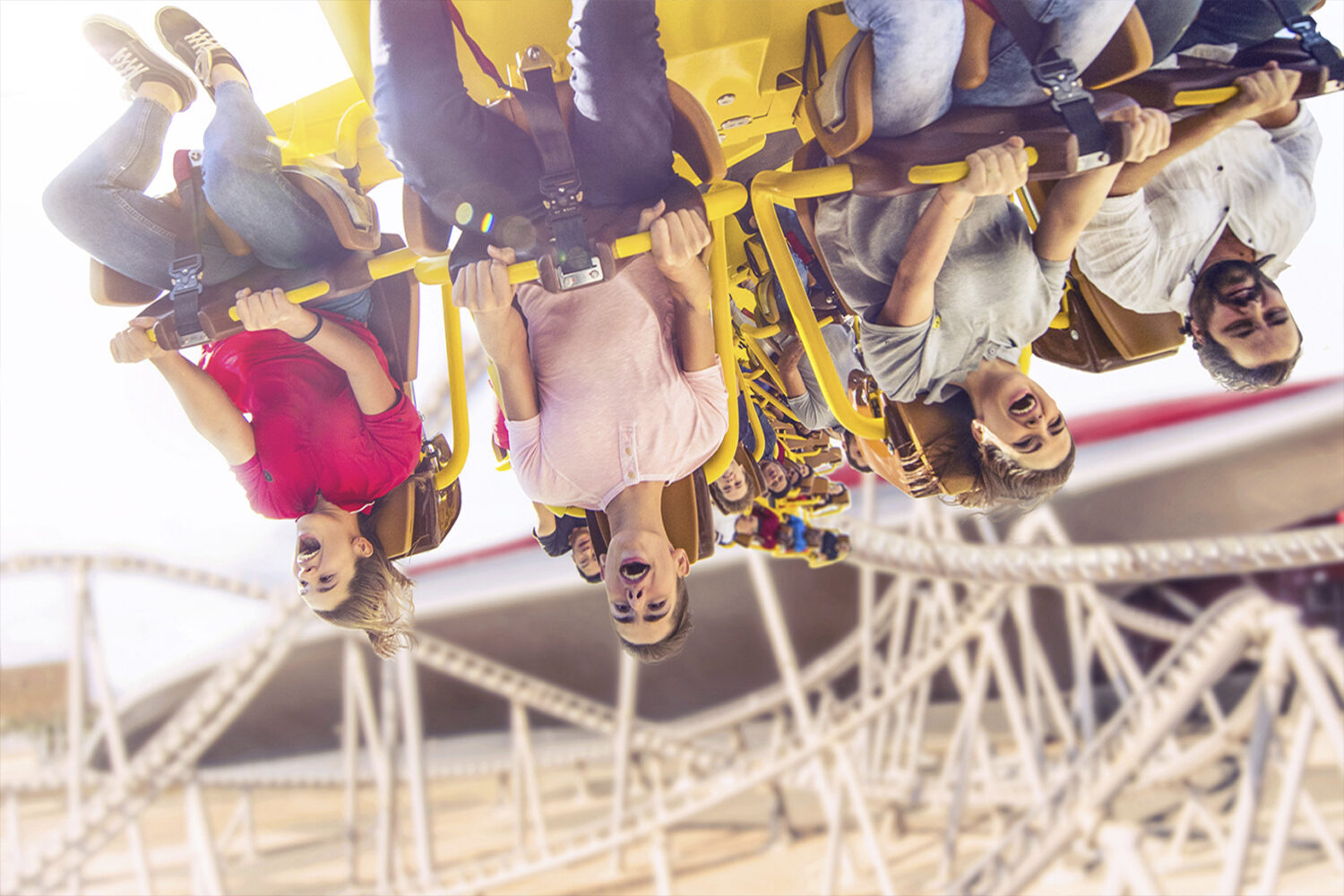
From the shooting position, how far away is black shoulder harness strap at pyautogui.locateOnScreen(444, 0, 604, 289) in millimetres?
1239

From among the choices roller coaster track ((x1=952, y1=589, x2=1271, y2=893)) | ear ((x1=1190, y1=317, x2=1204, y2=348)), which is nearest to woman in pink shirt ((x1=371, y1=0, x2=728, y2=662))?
ear ((x1=1190, y1=317, x2=1204, y2=348))

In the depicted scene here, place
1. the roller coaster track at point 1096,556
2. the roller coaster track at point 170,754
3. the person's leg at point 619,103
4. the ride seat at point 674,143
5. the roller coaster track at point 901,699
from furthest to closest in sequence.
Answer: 1. the roller coaster track at point 170,754
2. the roller coaster track at point 901,699
3. the roller coaster track at point 1096,556
4. the ride seat at point 674,143
5. the person's leg at point 619,103

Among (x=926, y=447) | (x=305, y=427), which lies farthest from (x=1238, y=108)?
(x=305, y=427)

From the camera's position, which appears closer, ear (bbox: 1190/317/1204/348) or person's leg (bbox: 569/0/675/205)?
person's leg (bbox: 569/0/675/205)

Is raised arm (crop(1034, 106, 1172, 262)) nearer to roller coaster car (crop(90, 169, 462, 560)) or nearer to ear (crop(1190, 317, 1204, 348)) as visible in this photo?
ear (crop(1190, 317, 1204, 348))

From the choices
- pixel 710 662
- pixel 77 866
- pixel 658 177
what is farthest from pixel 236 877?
pixel 658 177

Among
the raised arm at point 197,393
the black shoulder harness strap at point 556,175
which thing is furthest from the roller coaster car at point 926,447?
the raised arm at point 197,393

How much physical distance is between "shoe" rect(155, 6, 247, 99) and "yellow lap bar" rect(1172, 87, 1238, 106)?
5.52 feet

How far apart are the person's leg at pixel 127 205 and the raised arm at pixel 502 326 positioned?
1.70 ft

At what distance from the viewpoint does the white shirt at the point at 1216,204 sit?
1515 millimetres

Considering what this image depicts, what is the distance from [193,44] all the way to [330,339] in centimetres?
60

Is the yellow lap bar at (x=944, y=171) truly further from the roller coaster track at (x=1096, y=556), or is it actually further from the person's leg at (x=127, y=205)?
the roller coaster track at (x=1096, y=556)

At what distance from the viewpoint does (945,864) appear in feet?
16.7

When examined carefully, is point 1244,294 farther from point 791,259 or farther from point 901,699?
point 901,699
